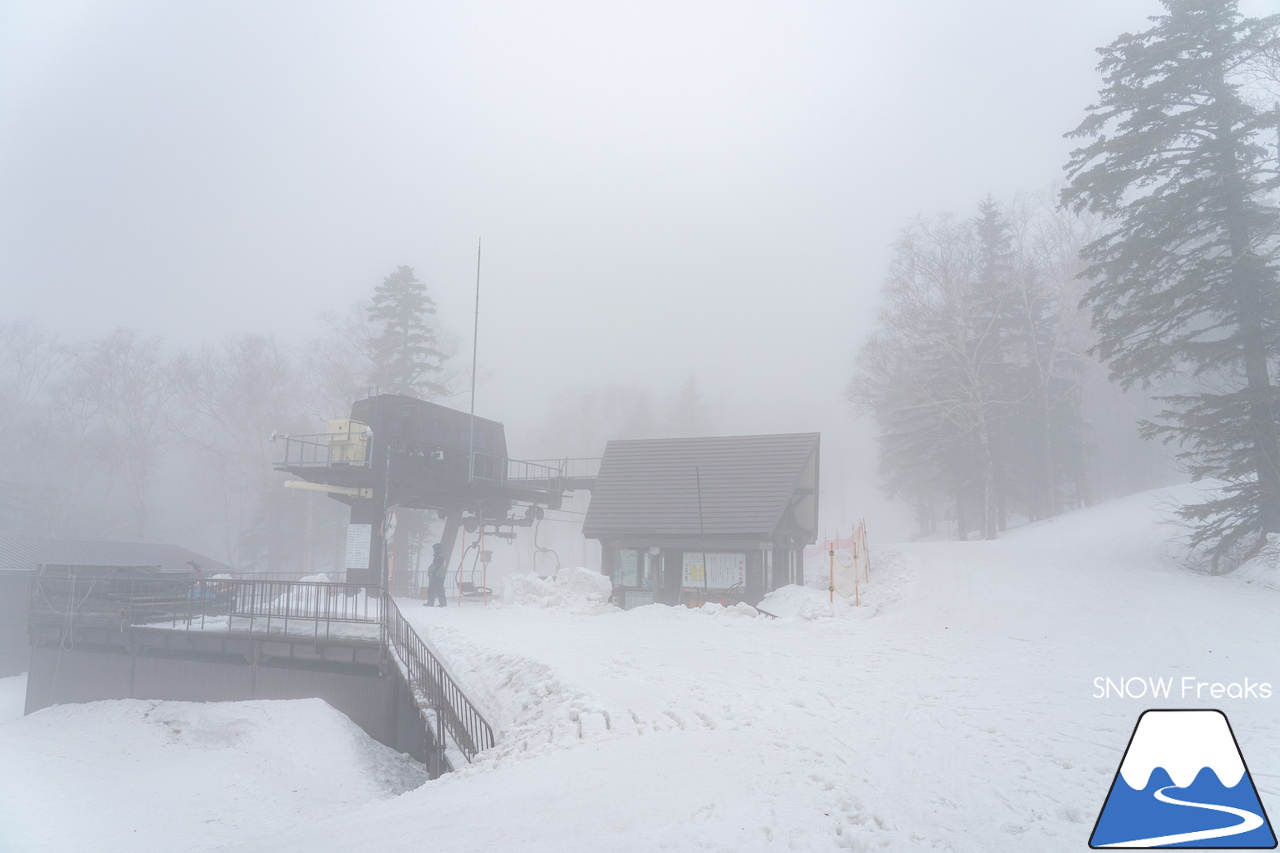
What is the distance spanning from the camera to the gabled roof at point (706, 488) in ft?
78.7

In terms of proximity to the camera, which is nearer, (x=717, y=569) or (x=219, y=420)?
(x=717, y=569)

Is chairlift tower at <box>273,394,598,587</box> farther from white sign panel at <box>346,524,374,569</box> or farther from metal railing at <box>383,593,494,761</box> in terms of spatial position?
metal railing at <box>383,593,494,761</box>

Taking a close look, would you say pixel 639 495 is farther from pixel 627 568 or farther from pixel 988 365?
pixel 988 365

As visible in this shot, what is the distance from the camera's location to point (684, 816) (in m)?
6.07

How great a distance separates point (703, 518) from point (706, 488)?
181 centimetres

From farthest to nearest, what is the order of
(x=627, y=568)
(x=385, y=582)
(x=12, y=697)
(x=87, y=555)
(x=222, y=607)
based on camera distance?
(x=87, y=555) < (x=12, y=697) < (x=627, y=568) < (x=222, y=607) < (x=385, y=582)

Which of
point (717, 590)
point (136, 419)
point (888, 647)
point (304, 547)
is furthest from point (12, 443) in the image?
point (888, 647)

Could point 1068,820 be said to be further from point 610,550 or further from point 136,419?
point 136,419

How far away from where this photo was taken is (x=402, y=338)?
146 feet

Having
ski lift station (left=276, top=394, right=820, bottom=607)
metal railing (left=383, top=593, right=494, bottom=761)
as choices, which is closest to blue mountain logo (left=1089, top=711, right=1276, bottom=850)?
metal railing (left=383, top=593, right=494, bottom=761)

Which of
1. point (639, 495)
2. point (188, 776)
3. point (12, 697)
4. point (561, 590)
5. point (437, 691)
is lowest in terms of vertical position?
point (12, 697)

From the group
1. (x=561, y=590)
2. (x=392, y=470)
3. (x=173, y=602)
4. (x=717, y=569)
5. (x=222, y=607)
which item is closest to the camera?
(x=173, y=602)

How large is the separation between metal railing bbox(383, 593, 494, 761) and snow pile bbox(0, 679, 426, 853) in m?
2.06

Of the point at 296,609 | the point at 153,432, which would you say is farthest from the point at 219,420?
the point at 296,609
